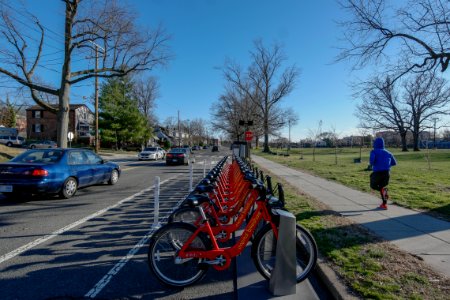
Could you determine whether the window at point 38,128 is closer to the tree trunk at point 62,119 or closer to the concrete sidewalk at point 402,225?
Result: the tree trunk at point 62,119

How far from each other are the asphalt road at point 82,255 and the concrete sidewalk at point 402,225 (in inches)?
105

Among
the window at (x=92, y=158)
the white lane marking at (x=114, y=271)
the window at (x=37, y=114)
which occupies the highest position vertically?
the window at (x=37, y=114)

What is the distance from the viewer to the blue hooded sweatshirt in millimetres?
7512

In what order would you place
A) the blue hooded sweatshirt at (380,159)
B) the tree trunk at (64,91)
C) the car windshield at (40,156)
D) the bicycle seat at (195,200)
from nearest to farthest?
1. the bicycle seat at (195,200)
2. the blue hooded sweatshirt at (380,159)
3. the car windshield at (40,156)
4. the tree trunk at (64,91)

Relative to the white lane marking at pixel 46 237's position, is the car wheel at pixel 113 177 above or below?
above

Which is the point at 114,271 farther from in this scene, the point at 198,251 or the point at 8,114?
the point at 8,114

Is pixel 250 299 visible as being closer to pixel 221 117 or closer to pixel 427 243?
pixel 427 243

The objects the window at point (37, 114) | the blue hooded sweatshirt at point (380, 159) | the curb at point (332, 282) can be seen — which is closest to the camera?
the curb at point (332, 282)

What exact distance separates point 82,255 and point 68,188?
199 inches

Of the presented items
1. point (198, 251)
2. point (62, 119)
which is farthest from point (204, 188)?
point (62, 119)

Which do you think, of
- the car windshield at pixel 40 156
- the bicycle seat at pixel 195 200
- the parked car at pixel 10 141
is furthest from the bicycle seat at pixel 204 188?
the parked car at pixel 10 141

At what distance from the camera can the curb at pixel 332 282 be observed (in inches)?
130

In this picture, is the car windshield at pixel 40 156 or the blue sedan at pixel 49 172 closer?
the blue sedan at pixel 49 172

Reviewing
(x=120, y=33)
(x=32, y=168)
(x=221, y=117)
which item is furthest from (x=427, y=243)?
(x=221, y=117)
